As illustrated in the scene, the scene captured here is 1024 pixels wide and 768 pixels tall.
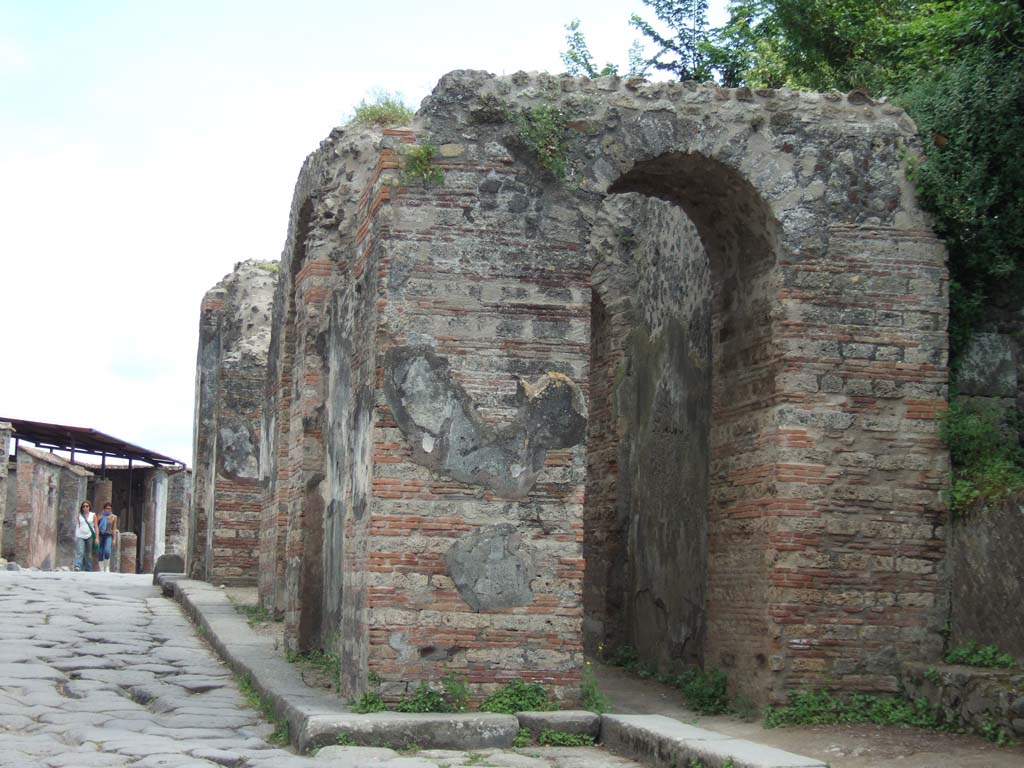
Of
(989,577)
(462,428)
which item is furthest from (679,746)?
(989,577)

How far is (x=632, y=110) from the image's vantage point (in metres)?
7.66

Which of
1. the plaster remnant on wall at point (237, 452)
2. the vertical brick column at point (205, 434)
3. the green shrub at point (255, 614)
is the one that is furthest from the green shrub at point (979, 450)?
the vertical brick column at point (205, 434)

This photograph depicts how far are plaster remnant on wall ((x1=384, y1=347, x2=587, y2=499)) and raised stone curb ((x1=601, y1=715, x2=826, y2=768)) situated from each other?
138cm

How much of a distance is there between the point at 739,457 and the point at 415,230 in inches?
94.9

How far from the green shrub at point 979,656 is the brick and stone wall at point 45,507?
1828 cm

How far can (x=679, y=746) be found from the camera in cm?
584

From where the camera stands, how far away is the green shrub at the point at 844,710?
715 centimetres

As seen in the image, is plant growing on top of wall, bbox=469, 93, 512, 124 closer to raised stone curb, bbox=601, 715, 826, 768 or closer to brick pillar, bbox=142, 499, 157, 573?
raised stone curb, bbox=601, 715, 826, 768

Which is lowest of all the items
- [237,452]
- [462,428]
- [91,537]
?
[91,537]

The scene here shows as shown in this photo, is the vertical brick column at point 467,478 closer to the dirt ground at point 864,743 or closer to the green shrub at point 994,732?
the dirt ground at point 864,743

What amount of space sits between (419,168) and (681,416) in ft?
10.1

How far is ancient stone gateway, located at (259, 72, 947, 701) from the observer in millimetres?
7098

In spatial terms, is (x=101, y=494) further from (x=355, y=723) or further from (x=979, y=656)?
(x=979, y=656)

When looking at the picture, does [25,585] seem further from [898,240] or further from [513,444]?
[898,240]
